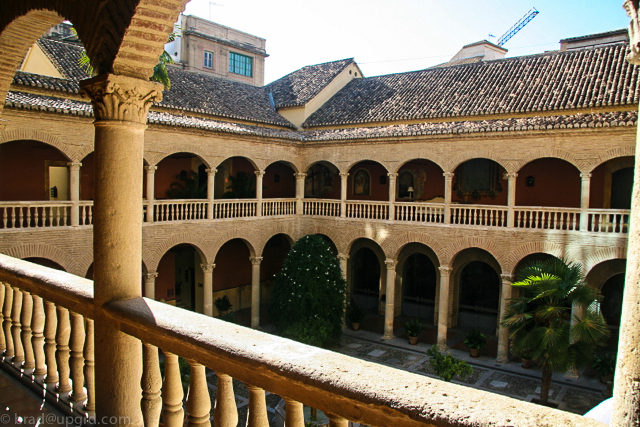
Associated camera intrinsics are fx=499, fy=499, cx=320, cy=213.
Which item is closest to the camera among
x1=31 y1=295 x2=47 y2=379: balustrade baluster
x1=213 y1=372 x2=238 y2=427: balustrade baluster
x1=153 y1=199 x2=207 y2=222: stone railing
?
x1=213 y1=372 x2=238 y2=427: balustrade baluster

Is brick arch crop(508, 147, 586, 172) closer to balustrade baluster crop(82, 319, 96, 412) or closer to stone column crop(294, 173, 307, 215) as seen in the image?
stone column crop(294, 173, 307, 215)

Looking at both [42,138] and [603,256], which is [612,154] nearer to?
[603,256]

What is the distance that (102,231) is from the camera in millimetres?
3027

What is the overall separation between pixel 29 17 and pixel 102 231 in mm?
2267

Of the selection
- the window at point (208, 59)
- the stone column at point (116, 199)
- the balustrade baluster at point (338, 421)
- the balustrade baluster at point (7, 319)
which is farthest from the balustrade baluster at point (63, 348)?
the window at point (208, 59)

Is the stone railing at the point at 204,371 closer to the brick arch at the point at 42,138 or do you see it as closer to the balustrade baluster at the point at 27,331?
the balustrade baluster at the point at 27,331

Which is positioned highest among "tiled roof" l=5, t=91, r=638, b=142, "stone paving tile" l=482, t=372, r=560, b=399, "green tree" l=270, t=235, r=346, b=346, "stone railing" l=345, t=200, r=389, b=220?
"tiled roof" l=5, t=91, r=638, b=142

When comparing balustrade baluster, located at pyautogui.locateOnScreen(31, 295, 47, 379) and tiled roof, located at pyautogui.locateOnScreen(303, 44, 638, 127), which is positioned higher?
tiled roof, located at pyautogui.locateOnScreen(303, 44, 638, 127)

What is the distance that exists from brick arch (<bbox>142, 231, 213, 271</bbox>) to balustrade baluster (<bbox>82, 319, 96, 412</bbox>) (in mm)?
11180

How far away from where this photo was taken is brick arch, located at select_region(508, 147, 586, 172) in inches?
536

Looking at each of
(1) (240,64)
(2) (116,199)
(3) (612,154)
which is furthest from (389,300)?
(1) (240,64)

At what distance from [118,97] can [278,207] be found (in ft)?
49.5

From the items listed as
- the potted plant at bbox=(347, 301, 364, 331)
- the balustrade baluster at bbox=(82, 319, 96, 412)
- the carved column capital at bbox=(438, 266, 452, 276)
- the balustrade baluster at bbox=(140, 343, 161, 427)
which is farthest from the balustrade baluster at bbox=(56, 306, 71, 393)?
the potted plant at bbox=(347, 301, 364, 331)

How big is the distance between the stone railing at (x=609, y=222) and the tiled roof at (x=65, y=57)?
1502 centimetres
